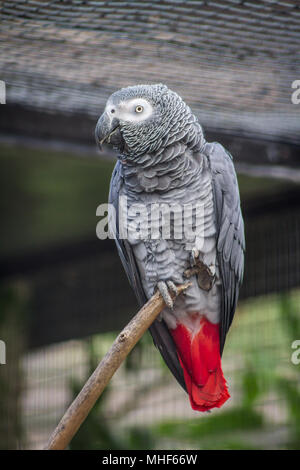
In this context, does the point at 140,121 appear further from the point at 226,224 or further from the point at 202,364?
the point at 202,364

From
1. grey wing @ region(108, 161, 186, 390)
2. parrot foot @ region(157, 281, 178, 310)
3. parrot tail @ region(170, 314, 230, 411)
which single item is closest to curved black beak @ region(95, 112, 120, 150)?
grey wing @ region(108, 161, 186, 390)

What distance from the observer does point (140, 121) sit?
4.72 ft

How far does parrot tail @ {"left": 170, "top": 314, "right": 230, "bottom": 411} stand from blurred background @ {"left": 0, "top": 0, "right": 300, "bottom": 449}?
0.77 meters

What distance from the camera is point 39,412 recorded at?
2.88 m

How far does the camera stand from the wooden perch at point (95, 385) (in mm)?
1211

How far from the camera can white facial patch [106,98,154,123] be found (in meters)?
1.44

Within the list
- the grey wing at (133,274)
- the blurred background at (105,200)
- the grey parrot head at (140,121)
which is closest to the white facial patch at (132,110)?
the grey parrot head at (140,121)

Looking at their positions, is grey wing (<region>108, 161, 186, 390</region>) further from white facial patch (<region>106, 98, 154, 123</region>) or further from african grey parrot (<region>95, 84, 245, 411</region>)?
white facial patch (<region>106, 98, 154, 123</region>)

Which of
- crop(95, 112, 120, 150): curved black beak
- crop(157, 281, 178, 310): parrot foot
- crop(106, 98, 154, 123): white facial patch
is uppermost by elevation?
crop(106, 98, 154, 123): white facial patch

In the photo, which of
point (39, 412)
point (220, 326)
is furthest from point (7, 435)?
point (220, 326)

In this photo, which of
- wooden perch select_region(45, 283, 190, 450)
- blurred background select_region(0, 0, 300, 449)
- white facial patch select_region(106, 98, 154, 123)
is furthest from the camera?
blurred background select_region(0, 0, 300, 449)

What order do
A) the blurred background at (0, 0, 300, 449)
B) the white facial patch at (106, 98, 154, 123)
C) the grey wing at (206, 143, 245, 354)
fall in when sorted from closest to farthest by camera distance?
the white facial patch at (106, 98, 154, 123) < the grey wing at (206, 143, 245, 354) < the blurred background at (0, 0, 300, 449)

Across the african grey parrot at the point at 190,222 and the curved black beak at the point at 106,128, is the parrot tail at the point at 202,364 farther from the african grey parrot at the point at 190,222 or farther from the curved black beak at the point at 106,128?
the curved black beak at the point at 106,128

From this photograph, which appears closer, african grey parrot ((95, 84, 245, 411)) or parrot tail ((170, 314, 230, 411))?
african grey parrot ((95, 84, 245, 411))
